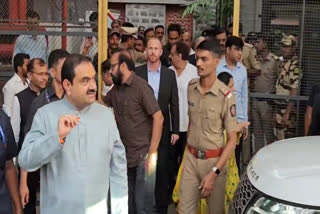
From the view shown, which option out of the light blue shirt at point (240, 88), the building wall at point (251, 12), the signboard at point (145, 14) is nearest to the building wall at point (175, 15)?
the signboard at point (145, 14)

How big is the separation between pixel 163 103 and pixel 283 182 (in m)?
2.78

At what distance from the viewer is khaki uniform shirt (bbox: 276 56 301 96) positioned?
7066 mm

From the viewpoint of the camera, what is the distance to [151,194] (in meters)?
5.54

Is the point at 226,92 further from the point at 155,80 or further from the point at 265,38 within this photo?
the point at 265,38

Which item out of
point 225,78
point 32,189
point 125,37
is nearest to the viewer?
point 32,189

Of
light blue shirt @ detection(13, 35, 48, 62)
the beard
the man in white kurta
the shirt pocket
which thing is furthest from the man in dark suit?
the man in white kurta

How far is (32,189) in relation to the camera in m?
5.22

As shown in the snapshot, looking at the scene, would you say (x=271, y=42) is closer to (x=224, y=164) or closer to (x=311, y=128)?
(x=311, y=128)

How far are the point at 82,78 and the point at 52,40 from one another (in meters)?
3.98

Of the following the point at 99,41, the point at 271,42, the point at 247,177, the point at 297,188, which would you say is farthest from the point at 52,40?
the point at 297,188

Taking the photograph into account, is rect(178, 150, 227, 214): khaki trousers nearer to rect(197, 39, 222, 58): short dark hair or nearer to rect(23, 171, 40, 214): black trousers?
rect(197, 39, 222, 58): short dark hair

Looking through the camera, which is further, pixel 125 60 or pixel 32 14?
pixel 32 14

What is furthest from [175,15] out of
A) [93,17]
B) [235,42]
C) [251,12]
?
[235,42]

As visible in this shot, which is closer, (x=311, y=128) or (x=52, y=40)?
(x=311, y=128)
